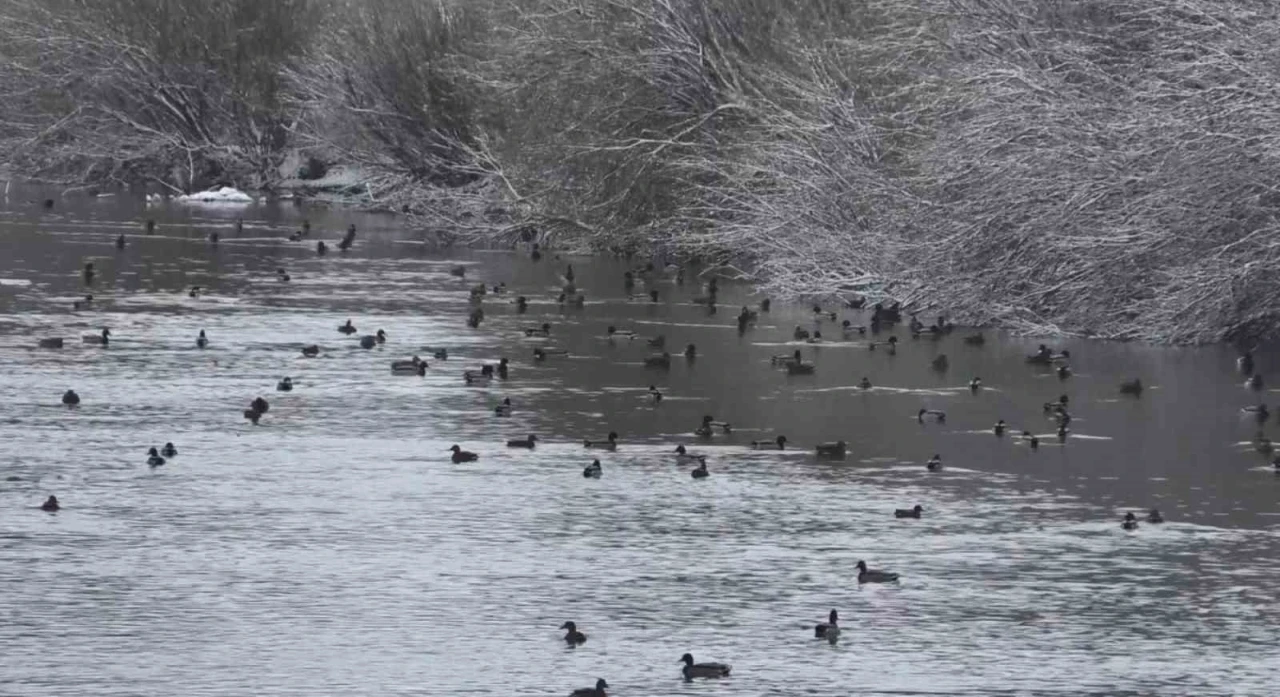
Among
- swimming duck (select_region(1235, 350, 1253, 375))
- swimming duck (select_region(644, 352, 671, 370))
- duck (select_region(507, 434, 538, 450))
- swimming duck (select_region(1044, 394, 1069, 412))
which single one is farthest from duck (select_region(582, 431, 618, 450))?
swimming duck (select_region(1235, 350, 1253, 375))

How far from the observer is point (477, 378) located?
23172 mm

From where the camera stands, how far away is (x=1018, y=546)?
15.2m

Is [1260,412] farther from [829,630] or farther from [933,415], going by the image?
[829,630]

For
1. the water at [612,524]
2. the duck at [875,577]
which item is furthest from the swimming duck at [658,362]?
the duck at [875,577]

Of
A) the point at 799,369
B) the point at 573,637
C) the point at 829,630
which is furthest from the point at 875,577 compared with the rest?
the point at 799,369

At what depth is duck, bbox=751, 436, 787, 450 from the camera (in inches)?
749

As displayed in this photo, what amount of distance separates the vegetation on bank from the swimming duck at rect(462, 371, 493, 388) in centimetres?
709

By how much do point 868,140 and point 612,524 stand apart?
52.1 ft

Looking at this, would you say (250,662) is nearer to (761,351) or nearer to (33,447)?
(33,447)

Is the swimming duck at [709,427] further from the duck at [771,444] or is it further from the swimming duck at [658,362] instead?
the swimming duck at [658,362]

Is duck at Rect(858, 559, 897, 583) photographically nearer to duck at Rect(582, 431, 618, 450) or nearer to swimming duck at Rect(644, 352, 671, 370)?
duck at Rect(582, 431, 618, 450)

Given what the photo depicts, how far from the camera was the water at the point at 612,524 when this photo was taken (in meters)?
12.2

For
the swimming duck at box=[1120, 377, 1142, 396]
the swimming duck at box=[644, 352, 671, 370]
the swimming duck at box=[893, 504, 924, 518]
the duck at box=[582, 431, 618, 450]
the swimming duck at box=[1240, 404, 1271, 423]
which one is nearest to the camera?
the swimming duck at box=[893, 504, 924, 518]

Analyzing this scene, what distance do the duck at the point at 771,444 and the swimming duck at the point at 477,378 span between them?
175 inches
